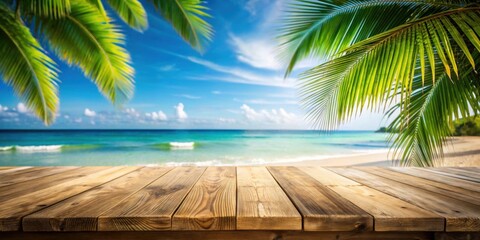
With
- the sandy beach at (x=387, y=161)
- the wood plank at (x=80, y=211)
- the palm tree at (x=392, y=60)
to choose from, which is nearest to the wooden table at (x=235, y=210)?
the wood plank at (x=80, y=211)

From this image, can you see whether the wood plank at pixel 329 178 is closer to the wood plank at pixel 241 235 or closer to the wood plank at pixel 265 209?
the wood plank at pixel 265 209

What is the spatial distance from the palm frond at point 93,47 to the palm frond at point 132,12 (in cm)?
36

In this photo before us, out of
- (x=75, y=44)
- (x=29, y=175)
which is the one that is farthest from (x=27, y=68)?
(x=29, y=175)

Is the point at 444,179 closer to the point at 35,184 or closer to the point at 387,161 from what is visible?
the point at 35,184

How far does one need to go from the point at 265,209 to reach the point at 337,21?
7.03ft

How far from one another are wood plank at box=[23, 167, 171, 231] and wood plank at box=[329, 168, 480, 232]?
3.97 ft

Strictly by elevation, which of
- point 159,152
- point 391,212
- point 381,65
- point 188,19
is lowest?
point 159,152

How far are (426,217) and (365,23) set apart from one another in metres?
1.96

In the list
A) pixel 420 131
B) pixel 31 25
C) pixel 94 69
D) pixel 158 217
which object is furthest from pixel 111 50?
pixel 420 131

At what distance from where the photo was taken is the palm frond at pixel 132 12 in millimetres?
4406

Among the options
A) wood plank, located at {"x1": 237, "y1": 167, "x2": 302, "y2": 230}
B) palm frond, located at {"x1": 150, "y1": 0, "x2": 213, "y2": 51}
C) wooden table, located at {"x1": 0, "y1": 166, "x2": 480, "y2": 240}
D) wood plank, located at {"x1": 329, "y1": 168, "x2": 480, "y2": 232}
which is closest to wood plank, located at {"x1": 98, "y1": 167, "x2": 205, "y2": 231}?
wooden table, located at {"x1": 0, "y1": 166, "x2": 480, "y2": 240}

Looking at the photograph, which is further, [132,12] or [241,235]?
[132,12]

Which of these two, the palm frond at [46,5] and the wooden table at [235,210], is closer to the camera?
the wooden table at [235,210]

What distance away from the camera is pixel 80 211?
2.88 feet
